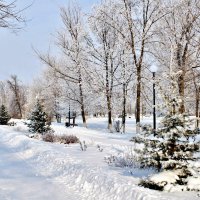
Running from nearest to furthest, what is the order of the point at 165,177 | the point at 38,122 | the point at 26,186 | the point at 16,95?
1. the point at 165,177
2. the point at 26,186
3. the point at 38,122
4. the point at 16,95

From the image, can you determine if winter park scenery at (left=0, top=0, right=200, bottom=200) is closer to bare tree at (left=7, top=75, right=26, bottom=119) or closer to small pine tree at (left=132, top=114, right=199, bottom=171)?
small pine tree at (left=132, top=114, right=199, bottom=171)

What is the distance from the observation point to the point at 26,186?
333 inches

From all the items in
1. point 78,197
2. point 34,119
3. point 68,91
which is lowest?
point 78,197

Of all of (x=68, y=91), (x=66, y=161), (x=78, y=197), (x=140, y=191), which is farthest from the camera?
(x=68, y=91)

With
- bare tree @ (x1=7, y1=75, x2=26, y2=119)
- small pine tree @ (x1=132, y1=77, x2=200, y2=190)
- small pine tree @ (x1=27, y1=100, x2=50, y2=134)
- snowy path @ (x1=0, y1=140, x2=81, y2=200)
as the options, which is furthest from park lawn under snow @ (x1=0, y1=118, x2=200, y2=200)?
bare tree @ (x1=7, y1=75, x2=26, y2=119)

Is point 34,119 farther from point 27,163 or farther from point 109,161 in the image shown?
point 109,161

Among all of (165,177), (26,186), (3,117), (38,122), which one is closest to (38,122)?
(38,122)

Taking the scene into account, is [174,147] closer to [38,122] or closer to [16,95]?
[38,122]

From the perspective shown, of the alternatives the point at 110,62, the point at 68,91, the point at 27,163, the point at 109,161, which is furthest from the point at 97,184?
→ the point at 68,91

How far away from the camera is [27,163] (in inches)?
464

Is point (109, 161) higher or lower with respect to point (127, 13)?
lower

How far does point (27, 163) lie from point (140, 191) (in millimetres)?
6030

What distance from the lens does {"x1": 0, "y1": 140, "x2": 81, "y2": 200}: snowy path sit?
7547mm

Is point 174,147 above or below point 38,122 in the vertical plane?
below
